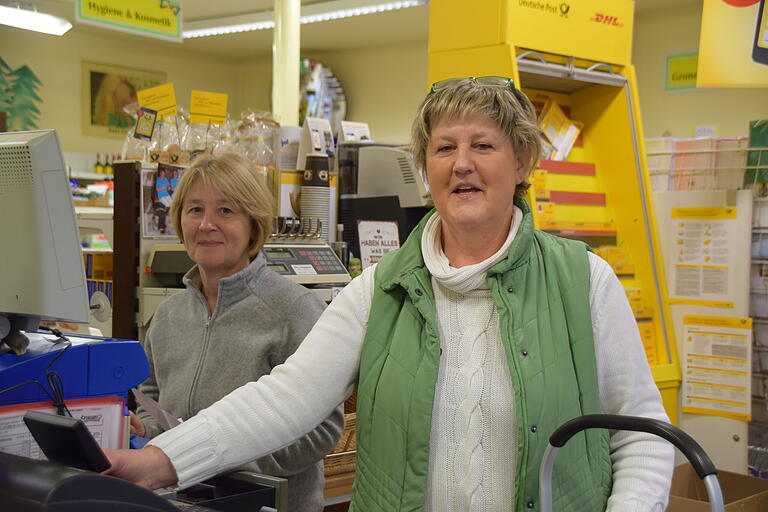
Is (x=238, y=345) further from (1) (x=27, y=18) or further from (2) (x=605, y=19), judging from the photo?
(1) (x=27, y=18)

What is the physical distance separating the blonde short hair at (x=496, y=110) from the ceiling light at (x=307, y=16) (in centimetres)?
743

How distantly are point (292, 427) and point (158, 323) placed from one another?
3.16 feet

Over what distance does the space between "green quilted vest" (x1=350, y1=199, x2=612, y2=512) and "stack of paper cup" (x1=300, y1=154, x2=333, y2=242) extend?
73.9 inches

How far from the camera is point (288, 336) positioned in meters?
2.30

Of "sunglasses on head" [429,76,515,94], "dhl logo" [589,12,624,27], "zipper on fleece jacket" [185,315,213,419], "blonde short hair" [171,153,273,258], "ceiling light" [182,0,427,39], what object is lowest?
"zipper on fleece jacket" [185,315,213,419]

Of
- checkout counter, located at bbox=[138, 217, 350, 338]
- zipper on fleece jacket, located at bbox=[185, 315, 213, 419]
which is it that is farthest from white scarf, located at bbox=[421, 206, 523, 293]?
checkout counter, located at bbox=[138, 217, 350, 338]

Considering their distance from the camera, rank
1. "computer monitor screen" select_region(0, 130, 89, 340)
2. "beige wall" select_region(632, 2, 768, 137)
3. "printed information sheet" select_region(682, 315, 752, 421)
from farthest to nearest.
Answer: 1. "beige wall" select_region(632, 2, 768, 137)
2. "printed information sheet" select_region(682, 315, 752, 421)
3. "computer monitor screen" select_region(0, 130, 89, 340)

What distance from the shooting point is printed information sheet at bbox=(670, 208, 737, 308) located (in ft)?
13.9

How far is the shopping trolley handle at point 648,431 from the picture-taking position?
1.40m

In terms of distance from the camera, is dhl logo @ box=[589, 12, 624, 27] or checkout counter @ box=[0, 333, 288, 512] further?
dhl logo @ box=[589, 12, 624, 27]

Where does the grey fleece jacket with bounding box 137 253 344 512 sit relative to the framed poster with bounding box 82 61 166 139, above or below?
below

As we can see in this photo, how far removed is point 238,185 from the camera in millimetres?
2441

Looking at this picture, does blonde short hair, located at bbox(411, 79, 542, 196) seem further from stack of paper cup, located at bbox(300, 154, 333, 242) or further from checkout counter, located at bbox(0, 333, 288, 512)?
stack of paper cup, located at bbox(300, 154, 333, 242)

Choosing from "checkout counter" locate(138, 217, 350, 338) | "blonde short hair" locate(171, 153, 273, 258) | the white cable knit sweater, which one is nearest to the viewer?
the white cable knit sweater
